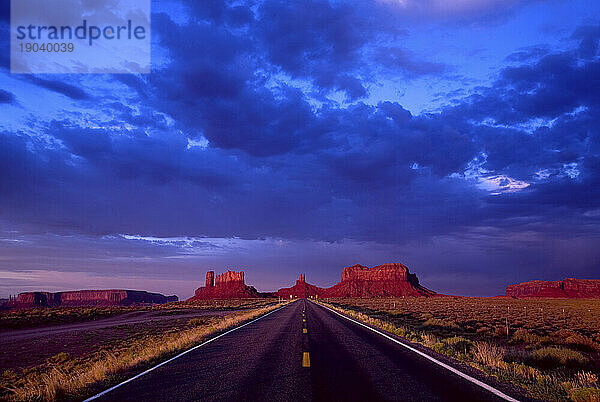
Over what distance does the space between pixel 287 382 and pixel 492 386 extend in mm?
3909

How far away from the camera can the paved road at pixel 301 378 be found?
6484 mm

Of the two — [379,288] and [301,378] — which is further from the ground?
[301,378]

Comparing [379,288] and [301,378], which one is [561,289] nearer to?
[379,288]

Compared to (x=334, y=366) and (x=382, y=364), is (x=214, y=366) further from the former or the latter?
(x=382, y=364)

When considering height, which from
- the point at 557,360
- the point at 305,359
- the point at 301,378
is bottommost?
the point at 557,360

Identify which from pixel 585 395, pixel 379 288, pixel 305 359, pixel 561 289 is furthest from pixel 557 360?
pixel 561 289

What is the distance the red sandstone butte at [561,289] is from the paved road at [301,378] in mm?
183435

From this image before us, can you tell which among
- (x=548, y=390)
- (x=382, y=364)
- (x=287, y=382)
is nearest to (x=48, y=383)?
(x=287, y=382)

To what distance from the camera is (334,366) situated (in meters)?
9.18

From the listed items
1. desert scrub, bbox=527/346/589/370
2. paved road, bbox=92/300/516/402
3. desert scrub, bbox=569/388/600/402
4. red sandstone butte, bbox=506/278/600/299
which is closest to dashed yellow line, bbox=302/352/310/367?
paved road, bbox=92/300/516/402

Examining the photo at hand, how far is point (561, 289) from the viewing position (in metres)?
174

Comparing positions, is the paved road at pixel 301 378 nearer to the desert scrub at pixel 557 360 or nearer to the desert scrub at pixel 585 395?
the desert scrub at pixel 585 395

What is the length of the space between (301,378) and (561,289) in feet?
683

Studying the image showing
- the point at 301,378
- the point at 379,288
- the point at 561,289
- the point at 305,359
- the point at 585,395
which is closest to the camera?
the point at 585,395
